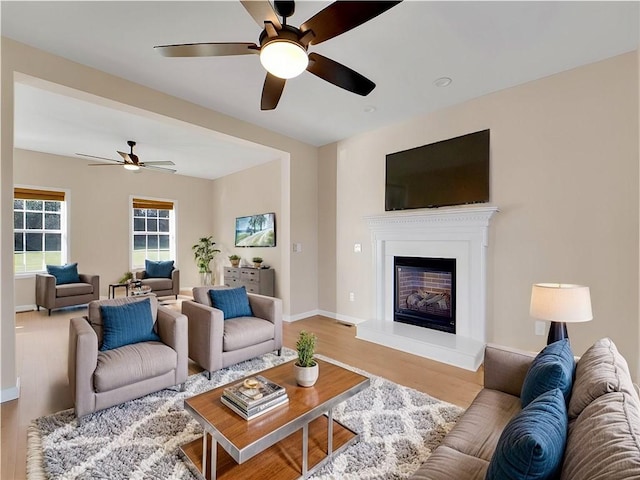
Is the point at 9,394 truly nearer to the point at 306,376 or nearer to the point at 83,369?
the point at 83,369

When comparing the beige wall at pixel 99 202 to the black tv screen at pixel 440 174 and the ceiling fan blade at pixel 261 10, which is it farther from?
the ceiling fan blade at pixel 261 10

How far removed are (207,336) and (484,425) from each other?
7.26 ft

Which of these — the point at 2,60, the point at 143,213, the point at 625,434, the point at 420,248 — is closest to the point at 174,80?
the point at 2,60

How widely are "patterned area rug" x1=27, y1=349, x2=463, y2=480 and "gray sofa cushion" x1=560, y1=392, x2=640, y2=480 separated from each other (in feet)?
3.42

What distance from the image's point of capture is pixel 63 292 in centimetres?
513

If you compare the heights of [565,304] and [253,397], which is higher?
[565,304]

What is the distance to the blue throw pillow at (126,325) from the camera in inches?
95.4

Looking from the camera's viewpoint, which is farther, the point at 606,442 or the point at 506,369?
the point at 506,369

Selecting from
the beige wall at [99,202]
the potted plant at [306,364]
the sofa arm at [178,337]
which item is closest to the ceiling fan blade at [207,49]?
the potted plant at [306,364]

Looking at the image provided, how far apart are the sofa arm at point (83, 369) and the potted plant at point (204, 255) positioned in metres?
5.54

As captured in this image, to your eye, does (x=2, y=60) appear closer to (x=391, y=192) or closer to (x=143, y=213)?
(x=391, y=192)

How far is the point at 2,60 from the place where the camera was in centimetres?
247

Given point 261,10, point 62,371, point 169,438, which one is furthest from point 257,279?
point 261,10

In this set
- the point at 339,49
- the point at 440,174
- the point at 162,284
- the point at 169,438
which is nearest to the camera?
the point at 169,438
